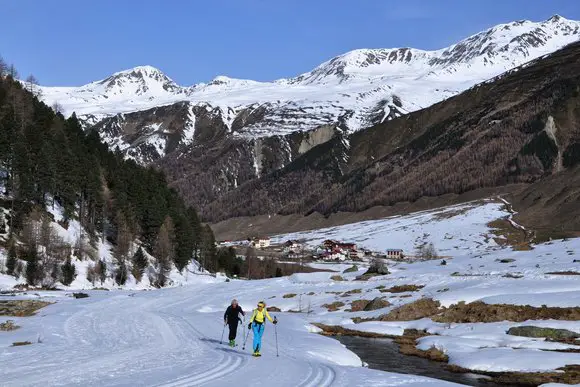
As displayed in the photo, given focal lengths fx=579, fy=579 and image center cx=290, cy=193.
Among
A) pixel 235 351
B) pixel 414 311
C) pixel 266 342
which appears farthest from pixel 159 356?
pixel 414 311

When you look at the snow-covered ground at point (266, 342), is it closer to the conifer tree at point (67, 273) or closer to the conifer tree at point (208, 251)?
the conifer tree at point (67, 273)

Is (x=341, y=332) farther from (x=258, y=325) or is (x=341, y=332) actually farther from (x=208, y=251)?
(x=208, y=251)

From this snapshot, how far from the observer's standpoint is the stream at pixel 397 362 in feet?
85.1

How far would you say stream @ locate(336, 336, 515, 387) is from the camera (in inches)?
1021

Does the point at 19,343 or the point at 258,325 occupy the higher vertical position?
the point at 258,325

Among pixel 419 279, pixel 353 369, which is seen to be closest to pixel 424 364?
pixel 353 369

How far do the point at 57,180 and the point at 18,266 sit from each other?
2143 centimetres

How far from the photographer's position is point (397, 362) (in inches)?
1177

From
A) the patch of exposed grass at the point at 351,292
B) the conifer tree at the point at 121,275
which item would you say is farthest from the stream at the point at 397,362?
the conifer tree at the point at 121,275

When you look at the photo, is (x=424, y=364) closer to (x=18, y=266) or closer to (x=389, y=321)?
(x=389, y=321)

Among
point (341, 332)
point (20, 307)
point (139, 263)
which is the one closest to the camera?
point (341, 332)

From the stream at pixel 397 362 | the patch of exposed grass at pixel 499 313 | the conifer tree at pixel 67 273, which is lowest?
the stream at pixel 397 362

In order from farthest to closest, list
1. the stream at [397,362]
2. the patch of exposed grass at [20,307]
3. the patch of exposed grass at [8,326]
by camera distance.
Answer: the patch of exposed grass at [20,307] → the patch of exposed grass at [8,326] → the stream at [397,362]

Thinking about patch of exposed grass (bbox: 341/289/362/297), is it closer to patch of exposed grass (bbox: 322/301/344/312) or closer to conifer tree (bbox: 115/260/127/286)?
patch of exposed grass (bbox: 322/301/344/312)
